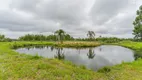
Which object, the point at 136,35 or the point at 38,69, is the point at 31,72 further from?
the point at 136,35

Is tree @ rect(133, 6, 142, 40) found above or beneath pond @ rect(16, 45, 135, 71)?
above

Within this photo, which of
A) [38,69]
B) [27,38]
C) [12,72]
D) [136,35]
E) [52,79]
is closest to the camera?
[52,79]

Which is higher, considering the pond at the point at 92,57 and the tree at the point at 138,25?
the tree at the point at 138,25

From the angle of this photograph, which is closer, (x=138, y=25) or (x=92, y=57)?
(x=92, y=57)

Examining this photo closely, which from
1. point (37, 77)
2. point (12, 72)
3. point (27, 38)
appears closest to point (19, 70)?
point (12, 72)

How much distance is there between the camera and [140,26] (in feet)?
165

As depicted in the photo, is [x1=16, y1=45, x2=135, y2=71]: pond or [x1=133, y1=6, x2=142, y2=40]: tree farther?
[x1=133, y1=6, x2=142, y2=40]: tree

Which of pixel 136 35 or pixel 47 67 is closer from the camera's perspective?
pixel 47 67

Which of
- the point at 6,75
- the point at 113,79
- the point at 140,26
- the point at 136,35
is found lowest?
the point at 113,79

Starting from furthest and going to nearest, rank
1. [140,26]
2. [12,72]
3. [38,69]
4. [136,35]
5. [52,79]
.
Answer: [136,35], [140,26], [38,69], [12,72], [52,79]

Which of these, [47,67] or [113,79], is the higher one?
[47,67]

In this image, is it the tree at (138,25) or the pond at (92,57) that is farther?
the tree at (138,25)

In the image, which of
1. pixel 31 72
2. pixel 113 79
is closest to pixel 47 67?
pixel 31 72

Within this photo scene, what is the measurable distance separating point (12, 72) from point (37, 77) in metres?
3.05
